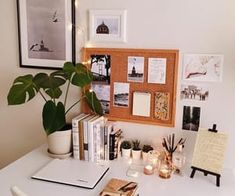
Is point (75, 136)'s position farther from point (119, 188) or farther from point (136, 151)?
point (119, 188)

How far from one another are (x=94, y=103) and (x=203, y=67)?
65 cm

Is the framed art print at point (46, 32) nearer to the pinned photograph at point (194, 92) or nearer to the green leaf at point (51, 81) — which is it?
the green leaf at point (51, 81)

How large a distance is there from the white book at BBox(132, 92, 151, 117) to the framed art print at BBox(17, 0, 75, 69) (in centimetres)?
48

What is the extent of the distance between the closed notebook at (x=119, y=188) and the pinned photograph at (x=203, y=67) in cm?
67

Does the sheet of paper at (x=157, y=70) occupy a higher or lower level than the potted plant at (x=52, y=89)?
higher

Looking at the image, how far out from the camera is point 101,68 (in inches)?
73.3

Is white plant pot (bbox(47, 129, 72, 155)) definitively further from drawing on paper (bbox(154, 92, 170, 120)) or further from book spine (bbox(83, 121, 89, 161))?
drawing on paper (bbox(154, 92, 170, 120))

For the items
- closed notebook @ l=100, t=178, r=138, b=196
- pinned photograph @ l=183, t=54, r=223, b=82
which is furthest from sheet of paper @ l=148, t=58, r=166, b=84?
closed notebook @ l=100, t=178, r=138, b=196

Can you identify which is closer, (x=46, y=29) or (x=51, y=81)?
(x=51, y=81)

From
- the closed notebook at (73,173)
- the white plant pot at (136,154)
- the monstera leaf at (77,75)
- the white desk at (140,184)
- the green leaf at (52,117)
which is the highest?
the monstera leaf at (77,75)

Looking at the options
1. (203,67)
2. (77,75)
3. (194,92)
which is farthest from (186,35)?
(77,75)

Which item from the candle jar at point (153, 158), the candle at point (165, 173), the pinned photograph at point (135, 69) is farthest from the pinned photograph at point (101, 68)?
the candle at point (165, 173)

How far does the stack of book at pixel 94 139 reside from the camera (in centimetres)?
171

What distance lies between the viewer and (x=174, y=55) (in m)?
1.70
